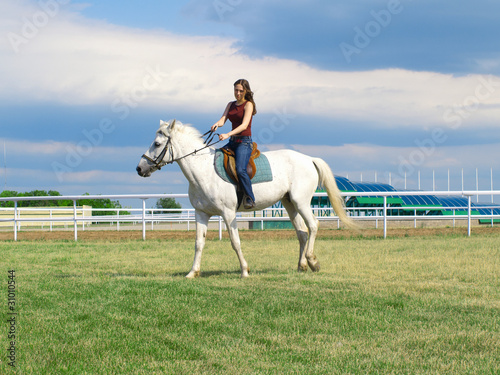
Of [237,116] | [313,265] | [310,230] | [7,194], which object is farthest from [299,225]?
[7,194]

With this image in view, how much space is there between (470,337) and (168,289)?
3.23m

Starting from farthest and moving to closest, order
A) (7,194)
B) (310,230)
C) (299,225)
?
(7,194), (299,225), (310,230)

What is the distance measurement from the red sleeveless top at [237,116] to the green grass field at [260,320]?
1896 mm

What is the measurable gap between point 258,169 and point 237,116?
29.6 inches

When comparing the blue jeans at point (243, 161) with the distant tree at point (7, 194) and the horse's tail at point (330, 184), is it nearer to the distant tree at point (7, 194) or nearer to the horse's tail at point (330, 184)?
the horse's tail at point (330, 184)

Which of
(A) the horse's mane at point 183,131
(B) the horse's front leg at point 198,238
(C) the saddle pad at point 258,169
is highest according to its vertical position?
(A) the horse's mane at point 183,131

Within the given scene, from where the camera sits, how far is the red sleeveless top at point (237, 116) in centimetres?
740

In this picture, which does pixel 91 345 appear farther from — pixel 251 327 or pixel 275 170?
pixel 275 170

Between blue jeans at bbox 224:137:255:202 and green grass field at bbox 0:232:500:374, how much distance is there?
1160 millimetres

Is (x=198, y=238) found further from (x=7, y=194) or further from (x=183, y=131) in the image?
(x=7, y=194)

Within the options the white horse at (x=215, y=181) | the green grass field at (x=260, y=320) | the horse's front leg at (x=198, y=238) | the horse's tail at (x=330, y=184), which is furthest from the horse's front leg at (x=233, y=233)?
the horse's tail at (x=330, y=184)

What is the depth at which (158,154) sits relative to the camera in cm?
727

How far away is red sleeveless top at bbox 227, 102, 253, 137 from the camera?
Result: 24.3ft

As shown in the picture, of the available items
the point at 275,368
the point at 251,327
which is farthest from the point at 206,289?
the point at 275,368
